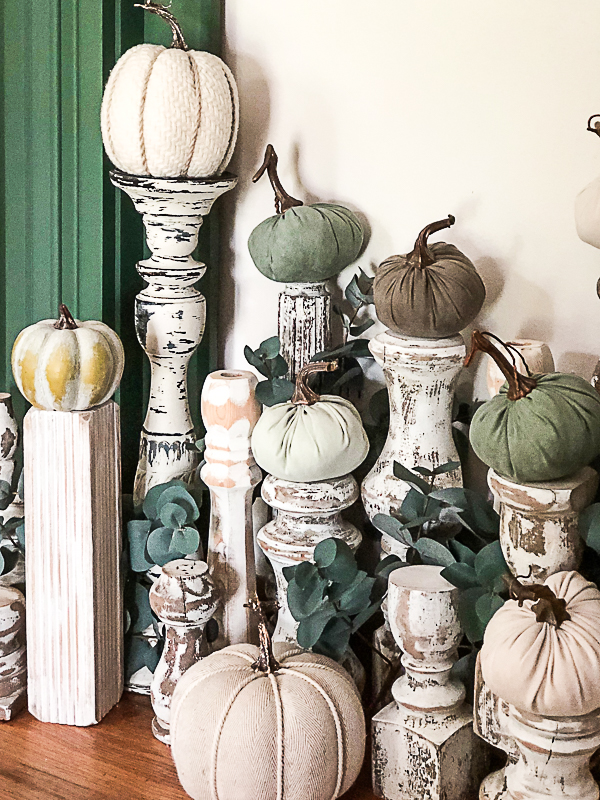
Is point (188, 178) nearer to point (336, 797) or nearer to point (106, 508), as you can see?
point (106, 508)

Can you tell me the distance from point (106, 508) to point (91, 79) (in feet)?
1.98

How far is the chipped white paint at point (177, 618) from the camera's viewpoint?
1.21m

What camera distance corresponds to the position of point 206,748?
1059mm

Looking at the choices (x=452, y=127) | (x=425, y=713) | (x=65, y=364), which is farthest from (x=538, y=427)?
(x=65, y=364)

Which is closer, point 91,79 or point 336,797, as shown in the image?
point 336,797

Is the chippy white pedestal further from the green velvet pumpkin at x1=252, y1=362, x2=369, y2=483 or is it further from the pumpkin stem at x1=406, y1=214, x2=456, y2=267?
the pumpkin stem at x1=406, y1=214, x2=456, y2=267

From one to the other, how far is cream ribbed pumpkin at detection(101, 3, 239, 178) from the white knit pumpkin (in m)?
0.67

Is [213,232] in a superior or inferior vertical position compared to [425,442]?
superior

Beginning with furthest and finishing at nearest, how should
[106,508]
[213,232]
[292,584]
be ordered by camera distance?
[213,232] < [106,508] < [292,584]

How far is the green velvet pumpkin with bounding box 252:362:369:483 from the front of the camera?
3.82ft

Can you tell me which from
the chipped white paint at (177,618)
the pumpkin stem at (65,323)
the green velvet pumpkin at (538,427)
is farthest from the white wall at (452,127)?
the chipped white paint at (177,618)

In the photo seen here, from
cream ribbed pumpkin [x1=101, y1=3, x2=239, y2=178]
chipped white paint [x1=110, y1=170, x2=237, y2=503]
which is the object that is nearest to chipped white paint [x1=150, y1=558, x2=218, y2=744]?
chipped white paint [x1=110, y1=170, x2=237, y2=503]

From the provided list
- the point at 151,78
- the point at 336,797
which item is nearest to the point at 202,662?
the point at 336,797

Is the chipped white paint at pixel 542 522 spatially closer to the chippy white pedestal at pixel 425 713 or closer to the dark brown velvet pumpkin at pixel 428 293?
the chippy white pedestal at pixel 425 713
